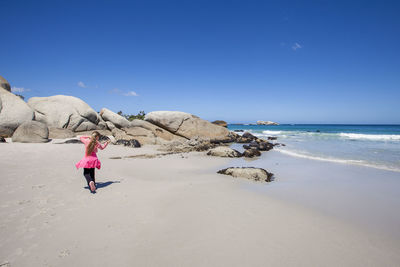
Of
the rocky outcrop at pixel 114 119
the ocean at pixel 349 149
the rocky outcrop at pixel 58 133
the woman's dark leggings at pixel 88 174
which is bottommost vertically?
the ocean at pixel 349 149

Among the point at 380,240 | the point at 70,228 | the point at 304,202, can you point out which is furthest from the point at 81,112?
the point at 380,240

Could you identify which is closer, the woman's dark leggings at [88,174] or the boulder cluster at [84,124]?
the woman's dark leggings at [88,174]

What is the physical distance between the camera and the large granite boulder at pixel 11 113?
43.4 feet

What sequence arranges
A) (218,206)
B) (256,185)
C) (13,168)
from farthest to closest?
1. (13,168)
2. (256,185)
3. (218,206)

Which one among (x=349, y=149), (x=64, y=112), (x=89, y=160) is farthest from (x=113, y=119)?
(x=349, y=149)

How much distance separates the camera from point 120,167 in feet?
24.9

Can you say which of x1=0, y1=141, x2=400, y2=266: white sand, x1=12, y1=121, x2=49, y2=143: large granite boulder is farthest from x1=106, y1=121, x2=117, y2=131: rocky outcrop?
x1=0, y1=141, x2=400, y2=266: white sand

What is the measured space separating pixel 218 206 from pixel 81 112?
64.3ft

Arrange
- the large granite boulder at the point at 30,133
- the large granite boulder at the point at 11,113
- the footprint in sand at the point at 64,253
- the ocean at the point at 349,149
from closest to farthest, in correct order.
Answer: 1. the footprint in sand at the point at 64,253
2. the ocean at the point at 349,149
3. the large granite boulder at the point at 30,133
4. the large granite boulder at the point at 11,113

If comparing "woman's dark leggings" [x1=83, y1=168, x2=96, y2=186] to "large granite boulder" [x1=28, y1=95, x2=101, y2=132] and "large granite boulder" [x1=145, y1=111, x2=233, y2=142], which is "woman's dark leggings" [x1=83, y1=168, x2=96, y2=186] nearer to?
"large granite boulder" [x1=145, y1=111, x2=233, y2=142]

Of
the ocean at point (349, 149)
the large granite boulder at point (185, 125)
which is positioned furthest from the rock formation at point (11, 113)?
the ocean at point (349, 149)

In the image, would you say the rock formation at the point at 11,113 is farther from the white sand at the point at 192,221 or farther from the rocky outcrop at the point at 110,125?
the white sand at the point at 192,221

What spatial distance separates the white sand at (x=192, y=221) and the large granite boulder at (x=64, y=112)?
13.0 meters

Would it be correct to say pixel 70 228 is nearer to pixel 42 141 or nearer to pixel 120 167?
pixel 120 167
